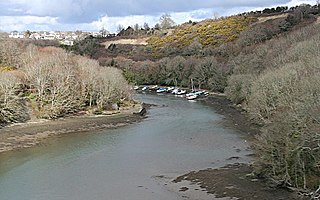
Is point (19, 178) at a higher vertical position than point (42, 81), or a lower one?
lower

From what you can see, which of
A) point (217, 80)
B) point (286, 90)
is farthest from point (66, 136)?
point (217, 80)

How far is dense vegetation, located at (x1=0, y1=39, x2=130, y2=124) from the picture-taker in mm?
54969

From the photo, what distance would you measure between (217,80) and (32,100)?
158 ft

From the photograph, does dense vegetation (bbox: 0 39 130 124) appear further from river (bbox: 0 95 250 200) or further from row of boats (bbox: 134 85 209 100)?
row of boats (bbox: 134 85 209 100)

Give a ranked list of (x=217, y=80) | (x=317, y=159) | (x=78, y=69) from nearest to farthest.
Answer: (x=317, y=159) < (x=78, y=69) < (x=217, y=80)

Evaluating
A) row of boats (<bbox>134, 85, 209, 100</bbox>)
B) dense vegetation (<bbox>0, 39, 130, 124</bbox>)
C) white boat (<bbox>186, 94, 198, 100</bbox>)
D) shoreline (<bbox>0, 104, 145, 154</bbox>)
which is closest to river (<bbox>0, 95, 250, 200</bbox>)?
shoreline (<bbox>0, 104, 145, 154</bbox>)

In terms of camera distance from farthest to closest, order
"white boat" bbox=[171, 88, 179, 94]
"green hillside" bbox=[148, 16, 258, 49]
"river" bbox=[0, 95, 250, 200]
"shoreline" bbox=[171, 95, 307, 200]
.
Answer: "green hillside" bbox=[148, 16, 258, 49] < "white boat" bbox=[171, 88, 179, 94] < "river" bbox=[0, 95, 250, 200] < "shoreline" bbox=[171, 95, 307, 200]

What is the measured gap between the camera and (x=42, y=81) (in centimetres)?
6019

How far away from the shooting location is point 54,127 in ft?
175

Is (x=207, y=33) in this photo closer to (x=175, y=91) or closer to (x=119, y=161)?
(x=175, y=91)

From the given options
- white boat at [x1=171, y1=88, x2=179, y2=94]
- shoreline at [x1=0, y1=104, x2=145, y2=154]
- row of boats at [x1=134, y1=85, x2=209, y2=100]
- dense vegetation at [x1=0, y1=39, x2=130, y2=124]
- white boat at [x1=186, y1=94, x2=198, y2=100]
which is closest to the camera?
shoreline at [x1=0, y1=104, x2=145, y2=154]

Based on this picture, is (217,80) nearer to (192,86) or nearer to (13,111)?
(192,86)

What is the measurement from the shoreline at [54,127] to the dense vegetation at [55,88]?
7.34 ft

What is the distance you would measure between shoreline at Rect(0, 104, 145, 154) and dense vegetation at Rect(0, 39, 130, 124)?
2237mm
